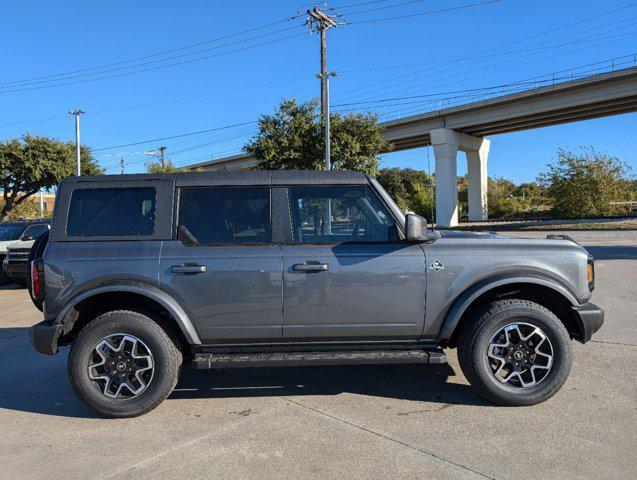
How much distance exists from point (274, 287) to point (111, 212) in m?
Result: 1.50

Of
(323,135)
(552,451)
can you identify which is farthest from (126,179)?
(323,135)

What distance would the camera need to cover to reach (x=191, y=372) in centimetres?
502

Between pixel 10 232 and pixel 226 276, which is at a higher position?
pixel 10 232

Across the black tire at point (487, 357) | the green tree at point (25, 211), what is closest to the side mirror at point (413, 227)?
the black tire at point (487, 357)

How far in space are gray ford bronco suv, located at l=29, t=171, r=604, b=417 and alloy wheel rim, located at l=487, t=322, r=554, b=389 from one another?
0.01m

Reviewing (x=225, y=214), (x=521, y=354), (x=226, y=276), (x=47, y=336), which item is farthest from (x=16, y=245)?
(x=521, y=354)

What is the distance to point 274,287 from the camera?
386cm

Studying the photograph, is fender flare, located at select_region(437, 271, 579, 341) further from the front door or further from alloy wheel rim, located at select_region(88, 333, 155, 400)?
alloy wheel rim, located at select_region(88, 333, 155, 400)

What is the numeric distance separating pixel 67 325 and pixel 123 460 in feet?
4.20

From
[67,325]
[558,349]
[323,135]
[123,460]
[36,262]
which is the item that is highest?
[323,135]

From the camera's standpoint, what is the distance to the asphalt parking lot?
3064 millimetres

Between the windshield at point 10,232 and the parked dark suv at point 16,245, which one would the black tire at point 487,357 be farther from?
the windshield at point 10,232

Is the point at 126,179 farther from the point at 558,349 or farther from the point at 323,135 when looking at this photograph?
the point at 323,135

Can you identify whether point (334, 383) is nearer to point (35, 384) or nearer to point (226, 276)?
point (226, 276)
